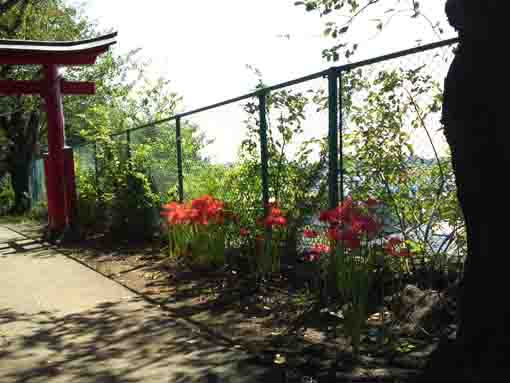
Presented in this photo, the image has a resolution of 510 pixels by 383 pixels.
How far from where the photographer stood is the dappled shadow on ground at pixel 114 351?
3.04m

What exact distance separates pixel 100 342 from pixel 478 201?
2.86 meters

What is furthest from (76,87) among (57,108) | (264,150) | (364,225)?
(364,225)

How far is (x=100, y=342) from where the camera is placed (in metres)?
3.69

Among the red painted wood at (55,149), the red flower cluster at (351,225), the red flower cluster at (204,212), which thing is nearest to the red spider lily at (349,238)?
the red flower cluster at (351,225)

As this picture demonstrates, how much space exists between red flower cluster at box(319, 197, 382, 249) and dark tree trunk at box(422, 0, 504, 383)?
1013 millimetres

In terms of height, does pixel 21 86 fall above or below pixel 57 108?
above

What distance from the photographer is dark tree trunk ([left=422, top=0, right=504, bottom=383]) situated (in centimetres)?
218

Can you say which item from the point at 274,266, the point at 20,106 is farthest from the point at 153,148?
the point at 20,106

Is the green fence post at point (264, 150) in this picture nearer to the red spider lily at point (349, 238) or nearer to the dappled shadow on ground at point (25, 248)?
the red spider lily at point (349, 238)

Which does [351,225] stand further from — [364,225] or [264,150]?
[264,150]

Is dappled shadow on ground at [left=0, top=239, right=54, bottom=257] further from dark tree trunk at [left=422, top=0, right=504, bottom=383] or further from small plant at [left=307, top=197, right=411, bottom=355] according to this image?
dark tree trunk at [left=422, top=0, right=504, bottom=383]

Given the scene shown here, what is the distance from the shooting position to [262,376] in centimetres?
293

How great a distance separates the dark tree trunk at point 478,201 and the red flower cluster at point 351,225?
1.01 meters

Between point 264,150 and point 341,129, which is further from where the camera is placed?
point 264,150
